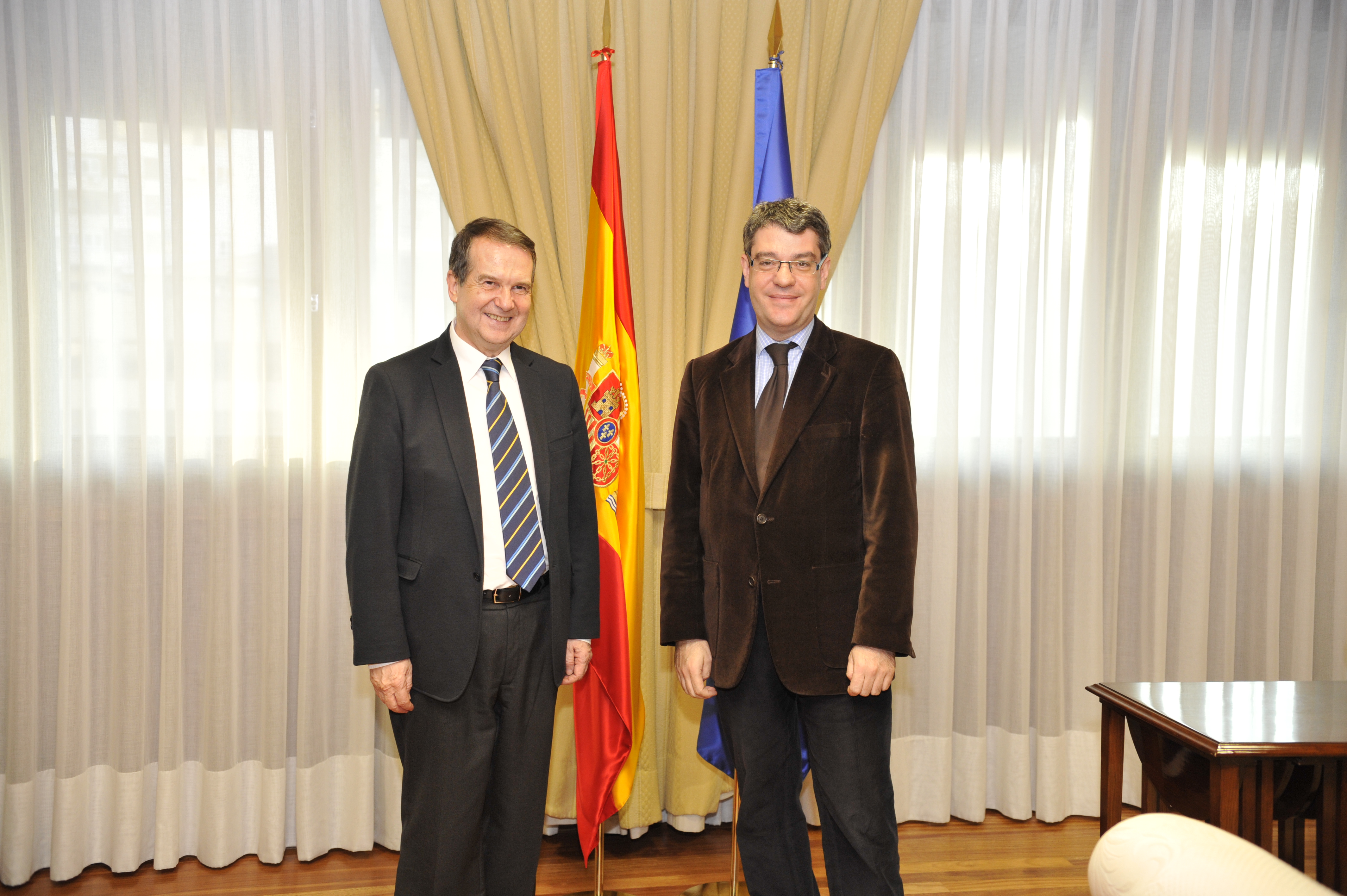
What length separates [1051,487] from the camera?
3.06 m

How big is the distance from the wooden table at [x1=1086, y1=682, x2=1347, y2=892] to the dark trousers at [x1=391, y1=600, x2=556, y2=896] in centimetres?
130

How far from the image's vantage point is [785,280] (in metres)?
1.76

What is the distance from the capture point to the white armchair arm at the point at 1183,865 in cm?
94

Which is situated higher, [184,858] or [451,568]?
[451,568]

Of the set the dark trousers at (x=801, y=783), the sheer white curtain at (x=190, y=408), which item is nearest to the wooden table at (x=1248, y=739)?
the dark trousers at (x=801, y=783)

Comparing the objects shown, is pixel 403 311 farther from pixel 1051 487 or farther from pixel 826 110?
pixel 1051 487

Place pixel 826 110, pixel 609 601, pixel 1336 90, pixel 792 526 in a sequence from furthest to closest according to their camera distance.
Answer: pixel 1336 90, pixel 826 110, pixel 609 601, pixel 792 526

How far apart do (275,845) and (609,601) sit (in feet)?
4.53

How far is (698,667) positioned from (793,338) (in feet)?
2.55

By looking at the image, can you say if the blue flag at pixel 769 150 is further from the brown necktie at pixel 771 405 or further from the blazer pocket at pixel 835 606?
the blazer pocket at pixel 835 606

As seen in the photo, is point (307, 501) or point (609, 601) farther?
point (307, 501)

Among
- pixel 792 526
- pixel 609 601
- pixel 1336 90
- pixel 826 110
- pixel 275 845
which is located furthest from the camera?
pixel 1336 90

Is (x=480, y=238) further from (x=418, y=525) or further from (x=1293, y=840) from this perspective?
(x=1293, y=840)

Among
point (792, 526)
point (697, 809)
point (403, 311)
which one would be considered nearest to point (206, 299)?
point (403, 311)
